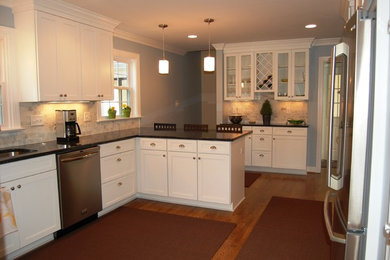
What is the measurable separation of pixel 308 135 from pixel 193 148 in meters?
3.09

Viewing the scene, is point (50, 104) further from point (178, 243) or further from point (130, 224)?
point (178, 243)

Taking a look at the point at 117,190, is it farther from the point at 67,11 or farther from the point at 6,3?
the point at 6,3

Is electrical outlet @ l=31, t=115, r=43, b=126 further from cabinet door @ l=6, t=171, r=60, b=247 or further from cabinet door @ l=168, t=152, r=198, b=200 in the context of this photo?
cabinet door @ l=168, t=152, r=198, b=200

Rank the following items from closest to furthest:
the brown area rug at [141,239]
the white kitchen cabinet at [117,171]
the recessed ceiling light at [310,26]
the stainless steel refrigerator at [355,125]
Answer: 1. the stainless steel refrigerator at [355,125]
2. the brown area rug at [141,239]
3. the white kitchen cabinet at [117,171]
4. the recessed ceiling light at [310,26]

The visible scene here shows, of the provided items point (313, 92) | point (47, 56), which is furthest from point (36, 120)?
point (313, 92)

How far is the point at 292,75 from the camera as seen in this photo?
19.3ft

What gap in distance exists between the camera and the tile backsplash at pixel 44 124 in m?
3.39

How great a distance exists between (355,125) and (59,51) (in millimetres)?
3314

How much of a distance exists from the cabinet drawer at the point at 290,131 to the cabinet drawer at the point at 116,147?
288cm

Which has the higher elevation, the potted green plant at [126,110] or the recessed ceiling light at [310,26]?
the recessed ceiling light at [310,26]

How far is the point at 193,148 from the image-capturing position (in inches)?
155

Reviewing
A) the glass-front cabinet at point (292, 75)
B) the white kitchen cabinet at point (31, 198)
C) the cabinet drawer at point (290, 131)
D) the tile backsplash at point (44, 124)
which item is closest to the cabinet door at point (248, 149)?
the cabinet drawer at point (290, 131)

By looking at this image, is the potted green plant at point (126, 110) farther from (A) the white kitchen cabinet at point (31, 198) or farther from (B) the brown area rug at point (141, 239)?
(A) the white kitchen cabinet at point (31, 198)

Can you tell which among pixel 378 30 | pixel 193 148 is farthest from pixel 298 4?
pixel 378 30
